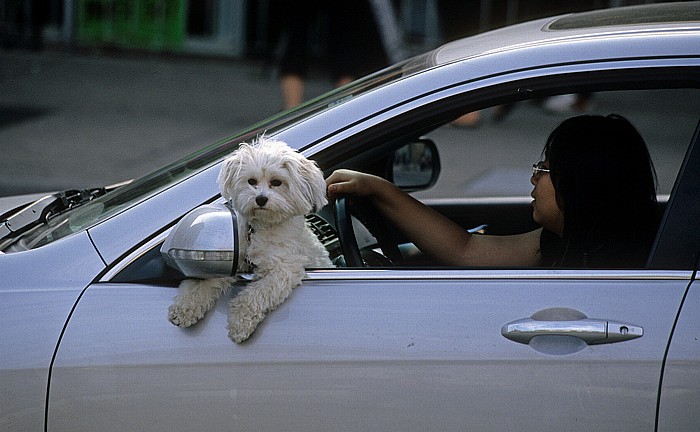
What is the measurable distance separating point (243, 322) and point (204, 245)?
206 mm

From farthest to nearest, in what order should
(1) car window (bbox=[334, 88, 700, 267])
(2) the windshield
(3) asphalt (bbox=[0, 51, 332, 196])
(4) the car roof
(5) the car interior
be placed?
(3) asphalt (bbox=[0, 51, 332, 196]) < (1) car window (bbox=[334, 88, 700, 267]) < (2) the windshield < (4) the car roof < (5) the car interior

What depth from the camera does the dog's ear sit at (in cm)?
240

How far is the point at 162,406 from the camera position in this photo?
2.31 m

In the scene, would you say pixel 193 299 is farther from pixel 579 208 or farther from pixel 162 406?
pixel 579 208

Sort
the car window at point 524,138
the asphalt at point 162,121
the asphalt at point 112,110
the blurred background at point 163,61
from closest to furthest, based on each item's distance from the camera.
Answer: the car window at point 524,138, the asphalt at point 162,121, the asphalt at point 112,110, the blurred background at point 163,61

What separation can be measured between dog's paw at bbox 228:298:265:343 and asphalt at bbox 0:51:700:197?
4773 mm

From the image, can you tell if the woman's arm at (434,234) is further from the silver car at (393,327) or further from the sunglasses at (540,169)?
the silver car at (393,327)

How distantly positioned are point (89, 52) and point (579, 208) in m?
14.8

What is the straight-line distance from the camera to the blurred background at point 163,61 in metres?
10.3

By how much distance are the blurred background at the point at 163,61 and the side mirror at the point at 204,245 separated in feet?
23.6

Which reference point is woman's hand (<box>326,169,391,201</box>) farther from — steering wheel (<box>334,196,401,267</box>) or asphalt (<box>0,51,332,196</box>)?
asphalt (<box>0,51,332,196</box>)

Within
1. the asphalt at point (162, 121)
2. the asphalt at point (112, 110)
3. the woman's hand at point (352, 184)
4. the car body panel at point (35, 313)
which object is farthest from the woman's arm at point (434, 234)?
the asphalt at point (112, 110)

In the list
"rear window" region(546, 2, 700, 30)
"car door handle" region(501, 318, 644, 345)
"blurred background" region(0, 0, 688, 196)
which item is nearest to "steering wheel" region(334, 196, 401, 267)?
"car door handle" region(501, 318, 644, 345)

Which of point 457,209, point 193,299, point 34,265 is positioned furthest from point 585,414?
point 457,209
